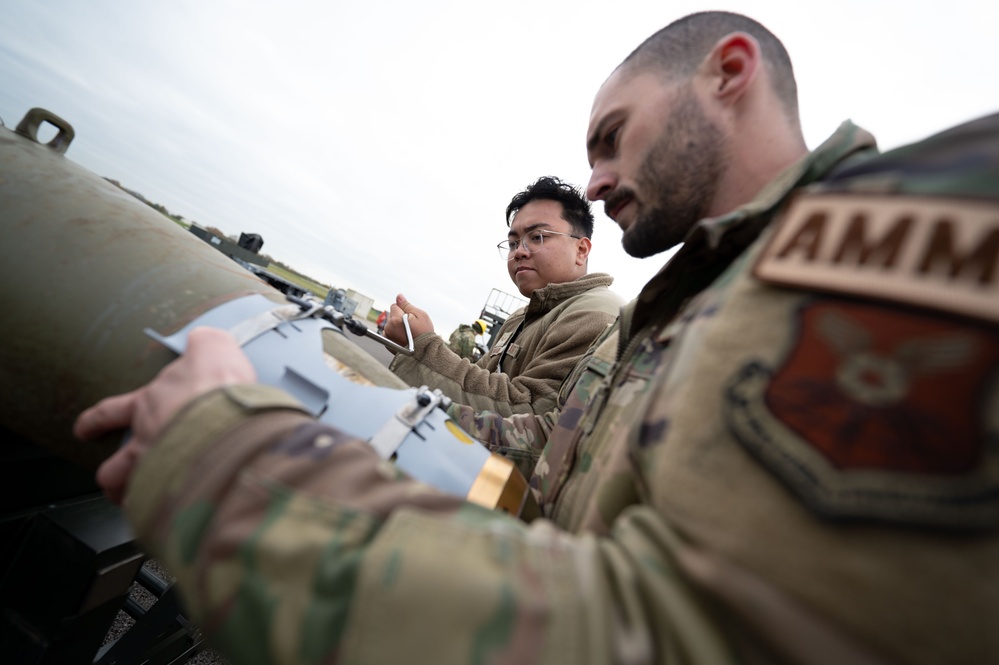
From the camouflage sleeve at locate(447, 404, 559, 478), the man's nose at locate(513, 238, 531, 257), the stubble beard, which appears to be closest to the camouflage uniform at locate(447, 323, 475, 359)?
the man's nose at locate(513, 238, 531, 257)

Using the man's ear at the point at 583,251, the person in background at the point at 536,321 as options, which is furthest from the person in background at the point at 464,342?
the man's ear at the point at 583,251

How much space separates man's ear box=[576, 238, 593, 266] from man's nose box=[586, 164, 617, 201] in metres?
1.71

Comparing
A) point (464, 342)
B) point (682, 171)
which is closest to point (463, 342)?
point (464, 342)

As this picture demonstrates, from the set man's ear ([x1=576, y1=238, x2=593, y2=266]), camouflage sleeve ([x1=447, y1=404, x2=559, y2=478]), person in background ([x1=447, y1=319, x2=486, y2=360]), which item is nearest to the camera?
camouflage sleeve ([x1=447, y1=404, x2=559, y2=478])

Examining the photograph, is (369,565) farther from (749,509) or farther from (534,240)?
(534,240)

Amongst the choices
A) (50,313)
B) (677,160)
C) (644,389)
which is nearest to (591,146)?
(677,160)

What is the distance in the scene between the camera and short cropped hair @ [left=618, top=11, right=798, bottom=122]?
135 cm

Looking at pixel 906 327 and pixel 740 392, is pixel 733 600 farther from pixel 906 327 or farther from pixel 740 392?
pixel 906 327

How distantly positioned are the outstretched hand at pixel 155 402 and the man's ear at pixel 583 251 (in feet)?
9.19

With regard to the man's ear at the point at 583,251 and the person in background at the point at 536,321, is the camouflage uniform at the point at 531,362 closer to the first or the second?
the person in background at the point at 536,321

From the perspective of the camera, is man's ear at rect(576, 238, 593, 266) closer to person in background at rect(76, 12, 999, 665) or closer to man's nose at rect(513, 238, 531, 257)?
man's nose at rect(513, 238, 531, 257)

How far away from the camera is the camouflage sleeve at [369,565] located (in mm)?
438

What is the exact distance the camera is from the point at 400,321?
264 cm

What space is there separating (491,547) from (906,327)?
1.70 feet
